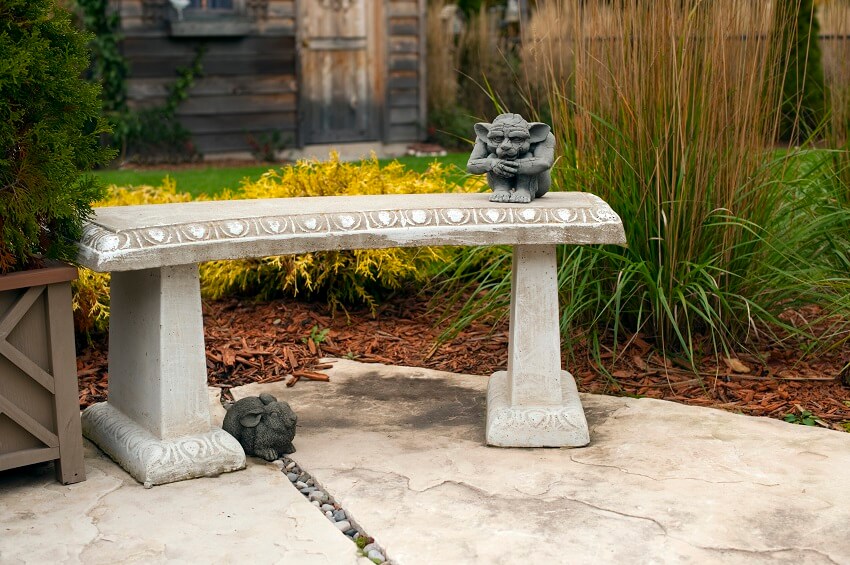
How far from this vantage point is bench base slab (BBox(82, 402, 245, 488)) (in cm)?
339

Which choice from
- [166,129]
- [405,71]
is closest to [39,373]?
[166,129]

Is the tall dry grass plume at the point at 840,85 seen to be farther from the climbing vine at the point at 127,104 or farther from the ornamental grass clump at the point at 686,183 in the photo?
the climbing vine at the point at 127,104

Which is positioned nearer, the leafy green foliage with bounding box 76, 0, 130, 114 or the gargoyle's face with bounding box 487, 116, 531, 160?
the gargoyle's face with bounding box 487, 116, 531, 160

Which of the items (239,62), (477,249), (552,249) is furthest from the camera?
(239,62)

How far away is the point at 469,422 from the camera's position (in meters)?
3.97

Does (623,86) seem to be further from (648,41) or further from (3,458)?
(3,458)

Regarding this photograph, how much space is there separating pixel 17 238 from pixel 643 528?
204 centimetres

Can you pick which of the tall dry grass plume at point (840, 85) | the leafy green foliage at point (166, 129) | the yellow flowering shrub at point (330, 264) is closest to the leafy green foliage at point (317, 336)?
the yellow flowering shrub at point (330, 264)

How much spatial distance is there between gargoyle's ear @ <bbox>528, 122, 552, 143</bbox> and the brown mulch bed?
109 cm

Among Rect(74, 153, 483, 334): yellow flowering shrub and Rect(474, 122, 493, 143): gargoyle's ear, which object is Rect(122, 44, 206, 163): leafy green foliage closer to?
Rect(74, 153, 483, 334): yellow flowering shrub

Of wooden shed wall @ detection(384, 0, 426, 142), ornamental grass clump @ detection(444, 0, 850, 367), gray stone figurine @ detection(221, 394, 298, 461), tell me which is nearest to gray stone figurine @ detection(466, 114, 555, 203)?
ornamental grass clump @ detection(444, 0, 850, 367)

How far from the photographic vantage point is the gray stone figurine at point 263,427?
3.58 m

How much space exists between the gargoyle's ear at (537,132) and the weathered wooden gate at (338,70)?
8244 mm

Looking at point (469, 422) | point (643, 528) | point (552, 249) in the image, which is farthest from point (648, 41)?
point (643, 528)
